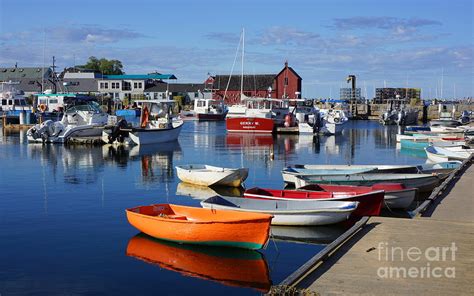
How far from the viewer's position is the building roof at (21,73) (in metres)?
121

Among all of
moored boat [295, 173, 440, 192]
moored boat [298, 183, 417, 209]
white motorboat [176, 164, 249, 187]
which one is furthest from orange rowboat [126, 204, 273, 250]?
white motorboat [176, 164, 249, 187]

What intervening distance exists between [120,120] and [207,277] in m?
34.9

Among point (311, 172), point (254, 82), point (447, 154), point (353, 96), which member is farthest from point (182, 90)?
point (311, 172)

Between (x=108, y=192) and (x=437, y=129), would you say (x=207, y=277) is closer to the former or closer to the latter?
(x=108, y=192)

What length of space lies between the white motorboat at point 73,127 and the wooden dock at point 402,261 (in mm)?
35288

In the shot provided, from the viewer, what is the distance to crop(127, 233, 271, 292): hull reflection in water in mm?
12188

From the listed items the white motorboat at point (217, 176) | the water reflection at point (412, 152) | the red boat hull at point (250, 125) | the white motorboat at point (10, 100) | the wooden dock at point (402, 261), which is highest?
the white motorboat at point (10, 100)

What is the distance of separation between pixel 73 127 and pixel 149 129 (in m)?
6.06

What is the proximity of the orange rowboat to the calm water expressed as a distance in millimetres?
Answer: 279

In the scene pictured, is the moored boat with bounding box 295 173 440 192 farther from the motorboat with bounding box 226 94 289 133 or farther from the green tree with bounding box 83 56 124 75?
the green tree with bounding box 83 56 124 75

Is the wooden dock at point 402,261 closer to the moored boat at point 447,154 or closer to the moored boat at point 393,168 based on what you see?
the moored boat at point 393,168

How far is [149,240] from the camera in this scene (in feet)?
48.9

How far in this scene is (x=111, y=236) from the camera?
15.7 meters

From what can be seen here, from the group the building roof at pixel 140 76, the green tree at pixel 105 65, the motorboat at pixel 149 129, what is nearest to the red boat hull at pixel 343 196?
the motorboat at pixel 149 129
